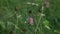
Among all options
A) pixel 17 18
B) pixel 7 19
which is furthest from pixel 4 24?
pixel 17 18

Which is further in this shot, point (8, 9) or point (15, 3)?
point (15, 3)

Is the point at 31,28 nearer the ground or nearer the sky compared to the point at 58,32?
nearer the sky

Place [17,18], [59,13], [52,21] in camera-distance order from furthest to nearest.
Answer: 1. [59,13]
2. [52,21]
3. [17,18]

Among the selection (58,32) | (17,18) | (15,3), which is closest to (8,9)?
(15,3)

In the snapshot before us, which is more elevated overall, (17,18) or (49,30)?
(17,18)

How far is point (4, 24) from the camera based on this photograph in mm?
2498

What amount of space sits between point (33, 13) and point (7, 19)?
345 mm

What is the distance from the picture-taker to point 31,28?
A: 93.4 inches

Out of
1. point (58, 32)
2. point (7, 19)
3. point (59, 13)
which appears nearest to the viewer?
point (7, 19)

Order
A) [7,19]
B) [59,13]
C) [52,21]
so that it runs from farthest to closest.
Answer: [59,13] → [52,21] → [7,19]

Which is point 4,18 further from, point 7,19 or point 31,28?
point 31,28

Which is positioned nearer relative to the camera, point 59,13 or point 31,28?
→ point 31,28

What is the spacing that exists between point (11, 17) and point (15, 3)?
530 millimetres

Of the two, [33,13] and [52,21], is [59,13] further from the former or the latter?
[33,13]
